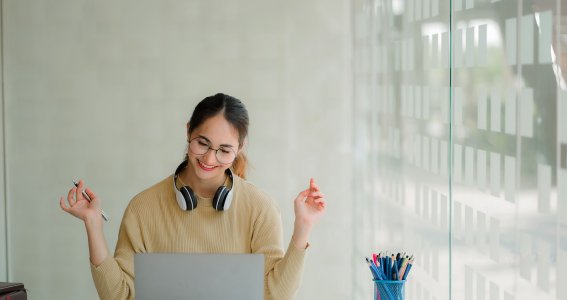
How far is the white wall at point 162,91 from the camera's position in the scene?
4445 mm

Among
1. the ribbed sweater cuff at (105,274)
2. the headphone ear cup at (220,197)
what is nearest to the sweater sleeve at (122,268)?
the ribbed sweater cuff at (105,274)

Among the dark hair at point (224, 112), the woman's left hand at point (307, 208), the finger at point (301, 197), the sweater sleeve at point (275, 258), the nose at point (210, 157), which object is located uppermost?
the dark hair at point (224, 112)

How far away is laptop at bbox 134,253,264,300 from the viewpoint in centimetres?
198

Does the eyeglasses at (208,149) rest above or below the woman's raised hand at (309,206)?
above

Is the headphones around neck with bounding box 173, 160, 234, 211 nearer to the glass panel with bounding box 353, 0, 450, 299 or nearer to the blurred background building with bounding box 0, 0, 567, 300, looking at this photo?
the glass panel with bounding box 353, 0, 450, 299

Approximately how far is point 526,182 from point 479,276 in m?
0.38

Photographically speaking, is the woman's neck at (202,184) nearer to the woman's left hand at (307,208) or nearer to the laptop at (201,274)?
the woman's left hand at (307,208)

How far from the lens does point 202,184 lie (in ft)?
8.64

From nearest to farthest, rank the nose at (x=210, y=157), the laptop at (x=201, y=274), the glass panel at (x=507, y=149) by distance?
1. the glass panel at (x=507, y=149)
2. the laptop at (x=201, y=274)
3. the nose at (x=210, y=157)

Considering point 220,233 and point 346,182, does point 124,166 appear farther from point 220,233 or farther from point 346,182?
point 220,233

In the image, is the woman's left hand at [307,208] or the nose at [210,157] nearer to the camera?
the woman's left hand at [307,208]

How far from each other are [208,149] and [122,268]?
17.6 inches

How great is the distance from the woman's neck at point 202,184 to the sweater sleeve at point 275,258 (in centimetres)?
18

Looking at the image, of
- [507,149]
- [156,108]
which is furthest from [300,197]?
[156,108]
